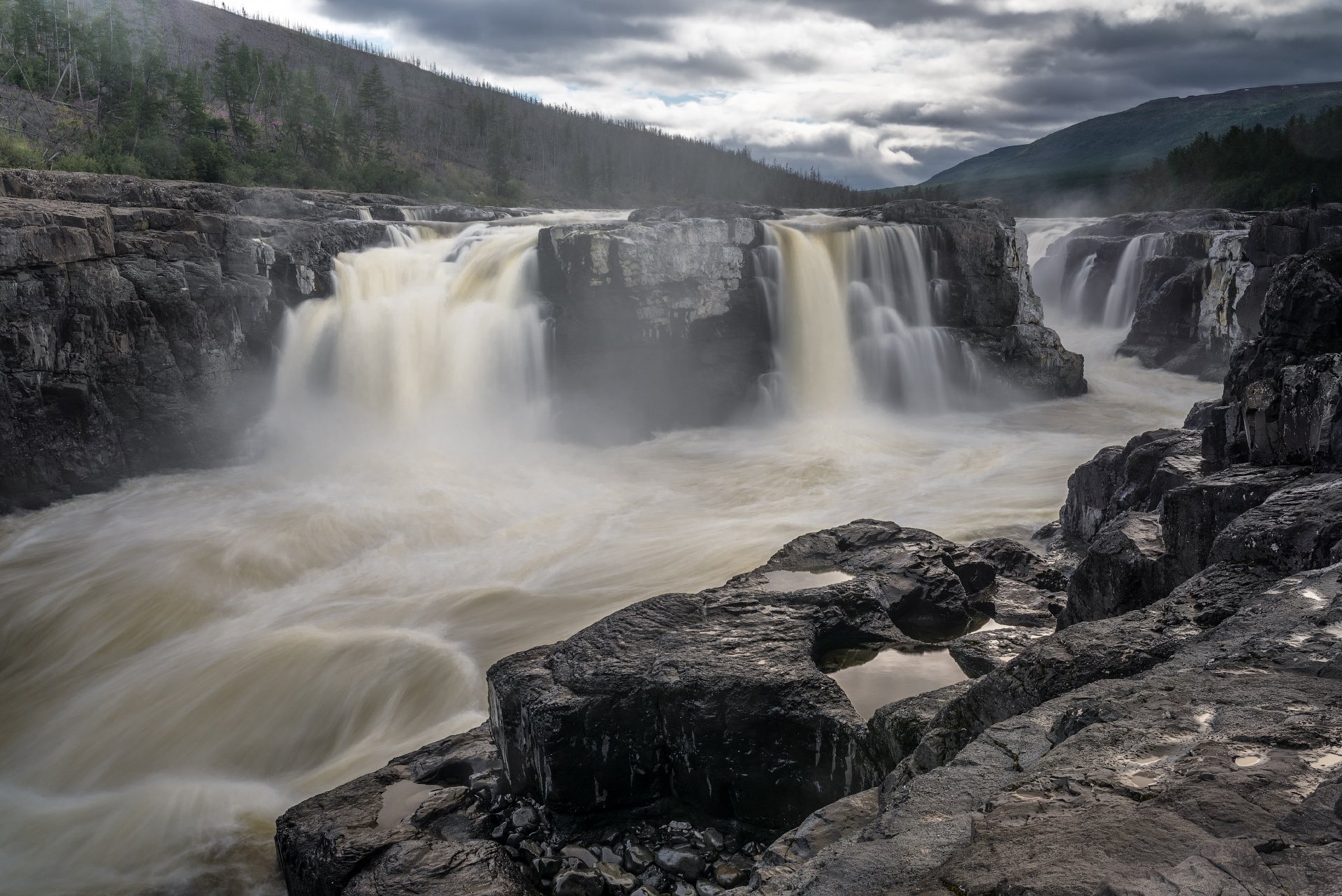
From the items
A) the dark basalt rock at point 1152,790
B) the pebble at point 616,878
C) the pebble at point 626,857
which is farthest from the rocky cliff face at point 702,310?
the dark basalt rock at point 1152,790

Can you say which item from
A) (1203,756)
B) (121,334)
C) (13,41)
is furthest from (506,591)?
(13,41)

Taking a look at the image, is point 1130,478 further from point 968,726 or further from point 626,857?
point 626,857

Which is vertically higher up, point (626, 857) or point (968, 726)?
point (968, 726)

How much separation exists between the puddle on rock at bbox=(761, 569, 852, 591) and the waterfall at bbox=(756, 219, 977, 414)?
13736mm

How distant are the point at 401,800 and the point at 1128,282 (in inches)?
1241

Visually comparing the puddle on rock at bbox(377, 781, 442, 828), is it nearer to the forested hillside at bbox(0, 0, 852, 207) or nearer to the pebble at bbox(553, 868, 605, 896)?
the pebble at bbox(553, 868, 605, 896)

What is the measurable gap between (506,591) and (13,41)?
223 ft

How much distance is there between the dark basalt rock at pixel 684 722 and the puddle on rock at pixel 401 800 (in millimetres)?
726

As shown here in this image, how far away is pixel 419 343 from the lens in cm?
2022

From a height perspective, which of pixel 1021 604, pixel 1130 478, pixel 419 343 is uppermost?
pixel 419 343

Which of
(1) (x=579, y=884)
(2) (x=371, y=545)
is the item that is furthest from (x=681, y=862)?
(2) (x=371, y=545)

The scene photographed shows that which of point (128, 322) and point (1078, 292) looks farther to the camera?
point (1078, 292)

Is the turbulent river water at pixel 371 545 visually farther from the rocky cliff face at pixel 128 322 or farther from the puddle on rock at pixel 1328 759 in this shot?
the puddle on rock at pixel 1328 759

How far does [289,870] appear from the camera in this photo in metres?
6.45
